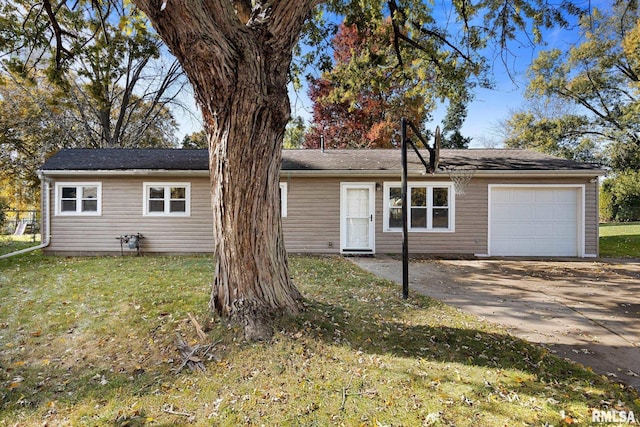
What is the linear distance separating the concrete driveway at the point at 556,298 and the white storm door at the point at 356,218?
91cm

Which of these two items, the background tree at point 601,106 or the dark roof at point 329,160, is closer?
the dark roof at point 329,160

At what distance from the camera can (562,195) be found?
9359mm

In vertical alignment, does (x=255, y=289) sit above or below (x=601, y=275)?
above

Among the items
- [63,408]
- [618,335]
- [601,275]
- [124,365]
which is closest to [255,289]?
[124,365]

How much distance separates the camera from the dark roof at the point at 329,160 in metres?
9.50

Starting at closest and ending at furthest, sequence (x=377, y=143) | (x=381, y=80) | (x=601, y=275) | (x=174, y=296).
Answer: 1. (x=174, y=296)
2. (x=601, y=275)
3. (x=381, y=80)
4. (x=377, y=143)

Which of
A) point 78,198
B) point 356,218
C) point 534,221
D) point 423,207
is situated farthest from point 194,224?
point 534,221

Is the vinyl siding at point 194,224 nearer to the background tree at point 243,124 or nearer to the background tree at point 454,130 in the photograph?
the background tree at point 243,124

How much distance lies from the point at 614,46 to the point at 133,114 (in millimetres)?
28596

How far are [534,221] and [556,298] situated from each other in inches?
198

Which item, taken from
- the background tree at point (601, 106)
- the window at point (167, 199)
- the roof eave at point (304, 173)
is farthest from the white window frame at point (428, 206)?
the background tree at point (601, 106)

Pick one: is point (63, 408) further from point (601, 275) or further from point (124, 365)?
point (601, 275)

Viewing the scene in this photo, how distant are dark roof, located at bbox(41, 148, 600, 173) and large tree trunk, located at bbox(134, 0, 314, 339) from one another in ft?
19.8

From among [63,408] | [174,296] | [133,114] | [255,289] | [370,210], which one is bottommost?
[63,408]
